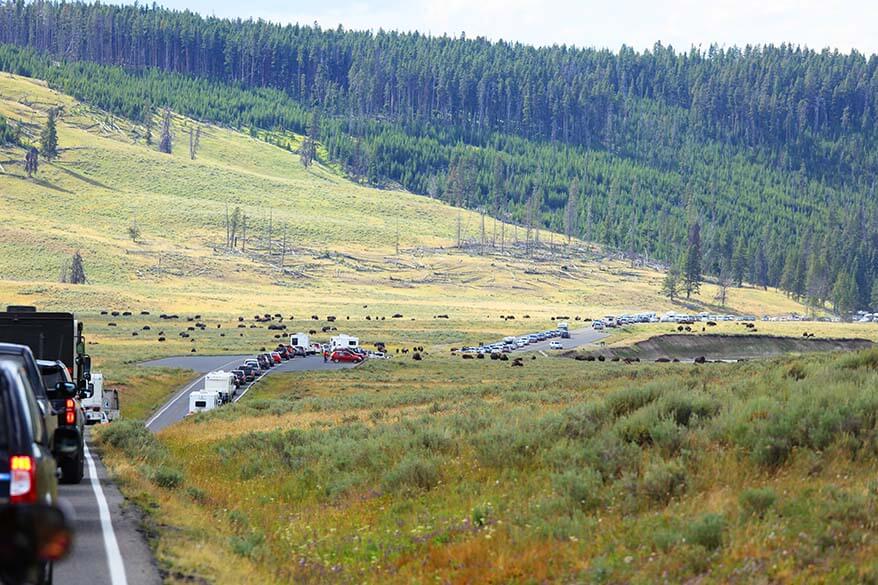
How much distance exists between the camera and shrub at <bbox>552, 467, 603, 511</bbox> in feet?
44.5

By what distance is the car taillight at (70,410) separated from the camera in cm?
1866

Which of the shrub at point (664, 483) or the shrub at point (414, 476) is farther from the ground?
the shrub at point (664, 483)

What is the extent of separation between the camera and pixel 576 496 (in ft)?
45.1

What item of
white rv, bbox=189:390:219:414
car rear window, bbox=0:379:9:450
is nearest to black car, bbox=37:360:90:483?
car rear window, bbox=0:379:9:450

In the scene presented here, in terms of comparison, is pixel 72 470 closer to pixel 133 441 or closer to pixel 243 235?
pixel 133 441

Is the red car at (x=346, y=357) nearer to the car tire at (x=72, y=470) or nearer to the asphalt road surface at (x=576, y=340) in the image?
the asphalt road surface at (x=576, y=340)

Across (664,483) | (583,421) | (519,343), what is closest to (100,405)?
(583,421)

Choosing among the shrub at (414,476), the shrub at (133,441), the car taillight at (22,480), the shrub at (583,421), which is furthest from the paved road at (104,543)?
the shrub at (583,421)

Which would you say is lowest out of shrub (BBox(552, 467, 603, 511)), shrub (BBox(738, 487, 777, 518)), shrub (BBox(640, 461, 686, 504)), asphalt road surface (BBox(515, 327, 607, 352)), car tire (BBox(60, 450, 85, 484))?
asphalt road surface (BBox(515, 327, 607, 352))

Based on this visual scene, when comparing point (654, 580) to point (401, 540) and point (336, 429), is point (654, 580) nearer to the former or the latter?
point (401, 540)

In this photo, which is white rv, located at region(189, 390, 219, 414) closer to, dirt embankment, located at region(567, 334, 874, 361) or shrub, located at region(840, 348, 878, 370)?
shrub, located at region(840, 348, 878, 370)

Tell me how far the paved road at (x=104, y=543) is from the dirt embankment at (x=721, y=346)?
74691 millimetres

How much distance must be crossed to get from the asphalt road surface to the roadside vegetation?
69871mm

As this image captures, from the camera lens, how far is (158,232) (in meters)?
173
